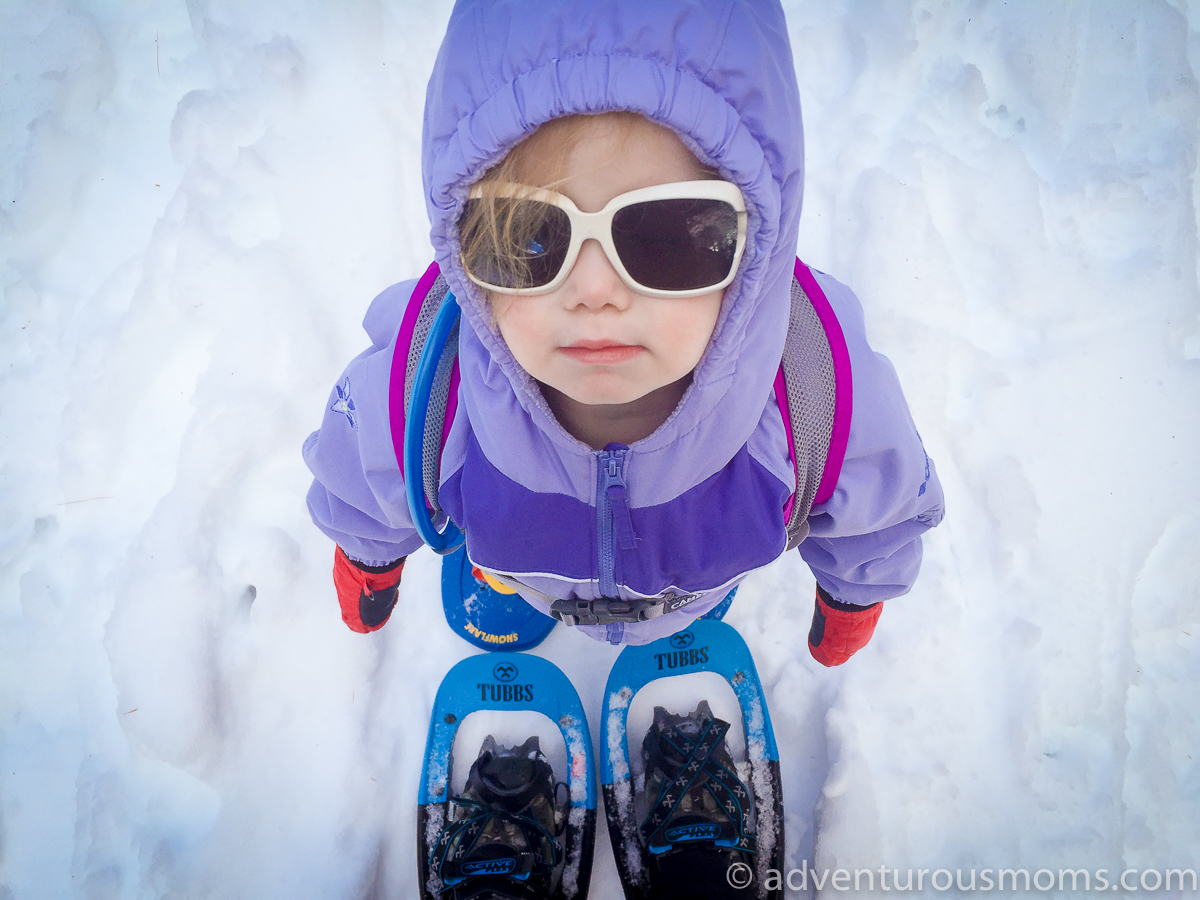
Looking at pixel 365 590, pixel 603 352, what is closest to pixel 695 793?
pixel 365 590

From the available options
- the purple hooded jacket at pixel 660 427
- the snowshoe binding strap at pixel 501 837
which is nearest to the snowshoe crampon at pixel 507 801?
the snowshoe binding strap at pixel 501 837

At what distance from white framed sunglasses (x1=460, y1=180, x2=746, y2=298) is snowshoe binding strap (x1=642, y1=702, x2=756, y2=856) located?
135cm

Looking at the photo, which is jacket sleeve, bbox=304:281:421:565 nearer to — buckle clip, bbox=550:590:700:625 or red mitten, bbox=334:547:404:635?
red mitten, bbox=334:547:404:635

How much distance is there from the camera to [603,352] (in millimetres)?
746

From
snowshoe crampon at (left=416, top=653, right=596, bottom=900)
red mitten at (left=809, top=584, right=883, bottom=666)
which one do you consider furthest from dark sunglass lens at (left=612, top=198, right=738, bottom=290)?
snowshoe crampon at (left=416, top=653, right=596, bottom=900)

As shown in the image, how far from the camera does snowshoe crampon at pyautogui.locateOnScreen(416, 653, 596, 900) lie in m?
1.58

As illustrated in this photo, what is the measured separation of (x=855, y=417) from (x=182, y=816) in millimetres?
1875

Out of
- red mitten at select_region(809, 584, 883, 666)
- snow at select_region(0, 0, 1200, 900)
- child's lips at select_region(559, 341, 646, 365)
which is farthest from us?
snow at select_region(0, 0, 1200, 900)

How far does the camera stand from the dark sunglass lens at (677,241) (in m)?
0.65

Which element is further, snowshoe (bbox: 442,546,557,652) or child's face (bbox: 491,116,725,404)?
snowshoe (bbox: 442,546,557,652)

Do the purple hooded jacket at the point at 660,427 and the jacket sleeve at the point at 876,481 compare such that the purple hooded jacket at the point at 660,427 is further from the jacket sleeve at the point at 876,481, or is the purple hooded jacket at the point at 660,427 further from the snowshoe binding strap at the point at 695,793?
the snowshoe binding strap at the point at 695,793

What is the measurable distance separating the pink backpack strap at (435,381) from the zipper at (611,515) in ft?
0.91

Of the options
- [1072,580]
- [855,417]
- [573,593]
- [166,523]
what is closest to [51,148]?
[166,523]

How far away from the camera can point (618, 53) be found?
0.60 meters
